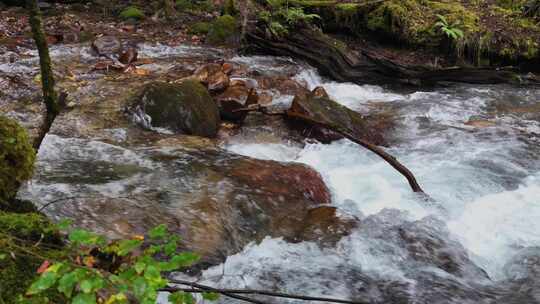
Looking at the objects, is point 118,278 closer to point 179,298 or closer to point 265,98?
point 179,298

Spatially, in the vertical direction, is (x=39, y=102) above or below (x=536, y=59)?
below

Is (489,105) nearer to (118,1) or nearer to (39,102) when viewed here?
(39,102)

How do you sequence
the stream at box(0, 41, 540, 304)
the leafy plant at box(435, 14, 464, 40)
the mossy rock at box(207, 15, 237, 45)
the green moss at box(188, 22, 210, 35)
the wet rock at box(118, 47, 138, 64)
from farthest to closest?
the green moss at box(188, 22, 210, 35) → the mossy rock at box(207, 15, 237, 45) → the leafy plant at box(435, 14, 464, 40) → the wet rock at box(118, 47, 138, 64) → the stream at box(0, 41, 540, 304)

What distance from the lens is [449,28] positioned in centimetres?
1107

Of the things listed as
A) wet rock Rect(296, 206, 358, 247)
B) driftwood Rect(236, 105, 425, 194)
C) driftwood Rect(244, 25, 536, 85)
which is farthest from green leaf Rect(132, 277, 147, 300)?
driftwood Rect(244, 25, 536, 85)

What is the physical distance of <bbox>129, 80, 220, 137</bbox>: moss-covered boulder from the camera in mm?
7137

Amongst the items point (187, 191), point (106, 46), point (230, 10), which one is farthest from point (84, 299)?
point (230, 10)

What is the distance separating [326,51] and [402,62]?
67.2 inches

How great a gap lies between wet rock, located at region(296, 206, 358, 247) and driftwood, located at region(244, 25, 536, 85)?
5.79m

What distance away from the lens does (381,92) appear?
1019cm

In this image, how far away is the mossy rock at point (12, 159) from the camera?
122 inches

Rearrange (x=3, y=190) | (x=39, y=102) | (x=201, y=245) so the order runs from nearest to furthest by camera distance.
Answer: (x=3, y=190)
(x=201, y=245)
(x=39, y=102)

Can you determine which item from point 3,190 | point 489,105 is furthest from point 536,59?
point 3,190

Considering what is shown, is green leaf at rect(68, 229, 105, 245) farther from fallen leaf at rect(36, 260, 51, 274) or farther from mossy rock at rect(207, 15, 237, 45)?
mossy rock at rect(207, 15, 237, 45)
